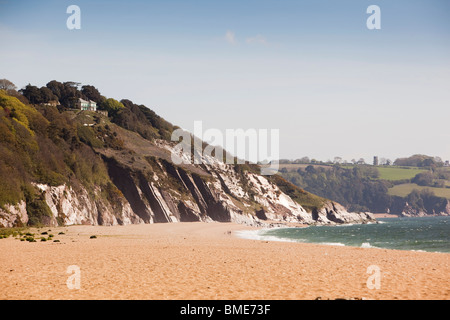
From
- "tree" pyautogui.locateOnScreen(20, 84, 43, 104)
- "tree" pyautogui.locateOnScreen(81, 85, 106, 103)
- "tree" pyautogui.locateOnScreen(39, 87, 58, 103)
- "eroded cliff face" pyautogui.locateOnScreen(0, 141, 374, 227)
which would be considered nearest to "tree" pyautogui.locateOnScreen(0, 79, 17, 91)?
"tree" pyautogui.locateOnScreen(20, 84, 43, 104)

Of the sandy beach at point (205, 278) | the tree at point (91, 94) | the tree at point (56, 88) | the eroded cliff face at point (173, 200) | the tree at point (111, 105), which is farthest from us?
the tree at point (91, 94)

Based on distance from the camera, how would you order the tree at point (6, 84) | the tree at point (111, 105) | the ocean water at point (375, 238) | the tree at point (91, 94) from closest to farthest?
the ocean water at point (375, 238) → the tree at point (6, 84) → the tree at point (111, 105) → the tree at point (91, 94)

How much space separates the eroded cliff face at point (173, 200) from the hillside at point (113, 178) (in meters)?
0.25

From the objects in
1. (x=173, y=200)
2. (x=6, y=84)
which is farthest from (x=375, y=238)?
(x=6, y=84)

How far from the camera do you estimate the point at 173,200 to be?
105 m

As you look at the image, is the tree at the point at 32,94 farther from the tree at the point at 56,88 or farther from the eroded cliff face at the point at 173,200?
the eroded cliff face at the point at 173,200

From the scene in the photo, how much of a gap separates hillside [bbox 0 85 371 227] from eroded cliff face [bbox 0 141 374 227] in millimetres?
252

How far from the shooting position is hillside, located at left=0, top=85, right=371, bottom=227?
67250 millimetres

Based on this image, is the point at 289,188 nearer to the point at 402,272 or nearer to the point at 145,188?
the point at 145,188

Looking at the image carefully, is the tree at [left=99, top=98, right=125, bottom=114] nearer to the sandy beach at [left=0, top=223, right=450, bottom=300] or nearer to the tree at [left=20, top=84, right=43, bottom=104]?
the tree at [left=20, top=84, right=43, bottom=104]

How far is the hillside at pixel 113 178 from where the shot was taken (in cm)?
6725

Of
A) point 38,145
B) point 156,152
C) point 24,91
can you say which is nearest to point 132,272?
point 38,145

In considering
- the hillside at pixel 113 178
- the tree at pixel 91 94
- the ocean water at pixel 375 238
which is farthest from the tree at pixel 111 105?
the ocean water at pixel 375 238
